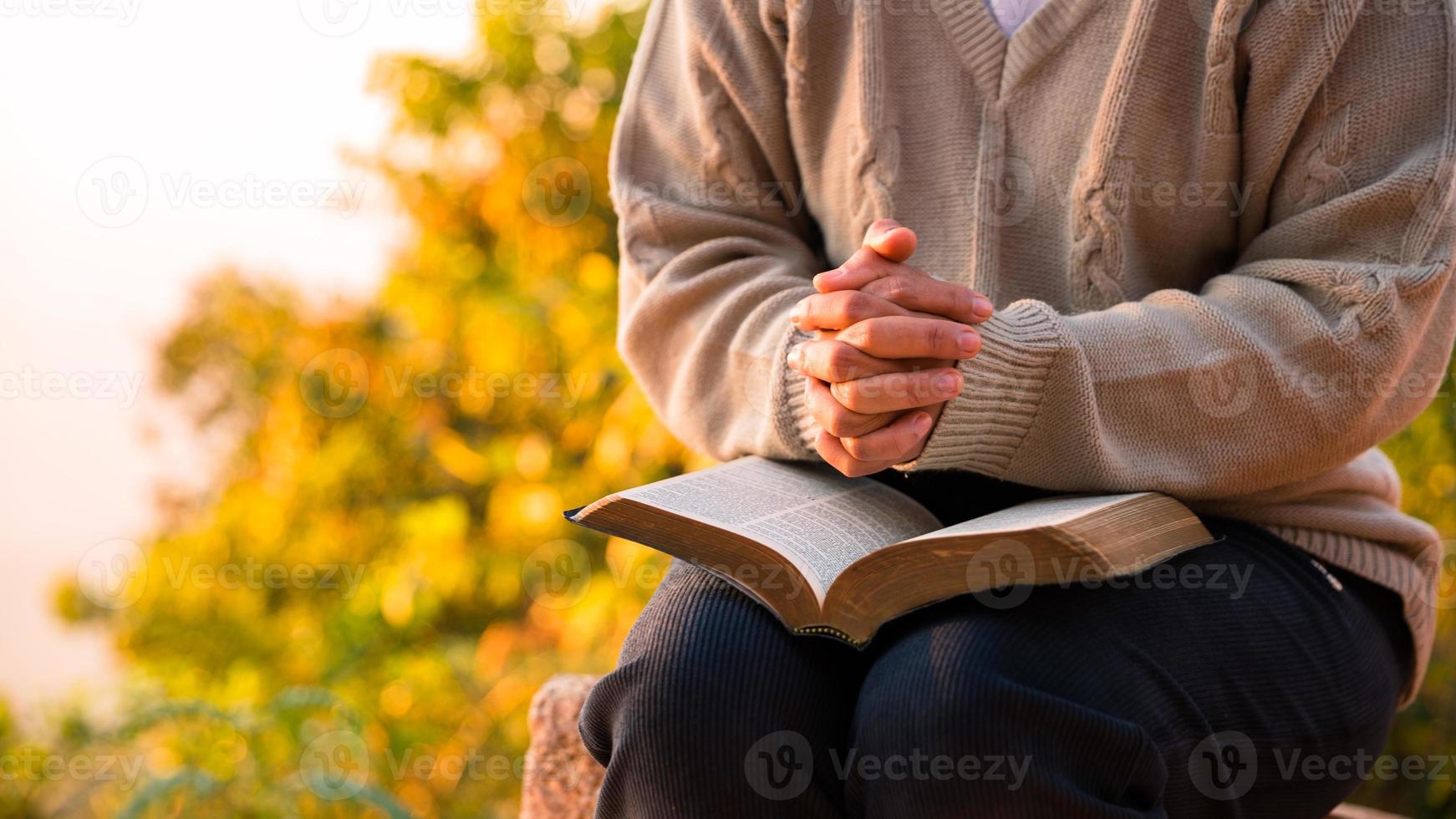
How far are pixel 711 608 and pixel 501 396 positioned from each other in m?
1.60

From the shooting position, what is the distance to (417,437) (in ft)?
8.48

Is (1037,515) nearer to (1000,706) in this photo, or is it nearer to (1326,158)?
(1000,706)

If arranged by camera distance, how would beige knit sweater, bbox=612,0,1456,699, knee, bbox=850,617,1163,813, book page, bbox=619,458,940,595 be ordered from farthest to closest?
beige knit sweater, bbox=612,0,1456,699 → book page, bbox=619,458,940,595 → knee, bbox=850,617,1163,813

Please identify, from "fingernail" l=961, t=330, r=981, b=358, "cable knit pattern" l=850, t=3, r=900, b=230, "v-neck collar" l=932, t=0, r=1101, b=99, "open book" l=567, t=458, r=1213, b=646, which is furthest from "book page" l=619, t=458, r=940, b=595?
"v-neck collar" l=932, t=0, r=1101, b=99

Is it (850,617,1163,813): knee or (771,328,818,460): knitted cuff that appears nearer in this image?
(850,617,1163,813): knee

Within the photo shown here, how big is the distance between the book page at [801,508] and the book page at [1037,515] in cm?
7

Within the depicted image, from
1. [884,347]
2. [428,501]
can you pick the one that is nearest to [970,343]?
[884,347]

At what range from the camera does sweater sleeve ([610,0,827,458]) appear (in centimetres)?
112

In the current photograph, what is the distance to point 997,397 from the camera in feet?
2.94

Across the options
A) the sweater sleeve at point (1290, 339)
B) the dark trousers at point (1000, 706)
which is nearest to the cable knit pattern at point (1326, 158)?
the sweater sleeve at point (1290, 339)

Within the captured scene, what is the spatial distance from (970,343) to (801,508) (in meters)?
0.18

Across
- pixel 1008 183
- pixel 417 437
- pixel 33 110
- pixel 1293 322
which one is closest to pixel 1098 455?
pixel 1293 322

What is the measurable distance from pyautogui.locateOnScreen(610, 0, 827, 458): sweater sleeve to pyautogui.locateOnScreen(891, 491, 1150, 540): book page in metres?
0.28

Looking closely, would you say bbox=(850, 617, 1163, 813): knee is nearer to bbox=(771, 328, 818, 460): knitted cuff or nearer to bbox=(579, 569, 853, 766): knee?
bbox=(579, 569, 853, 766): knee
